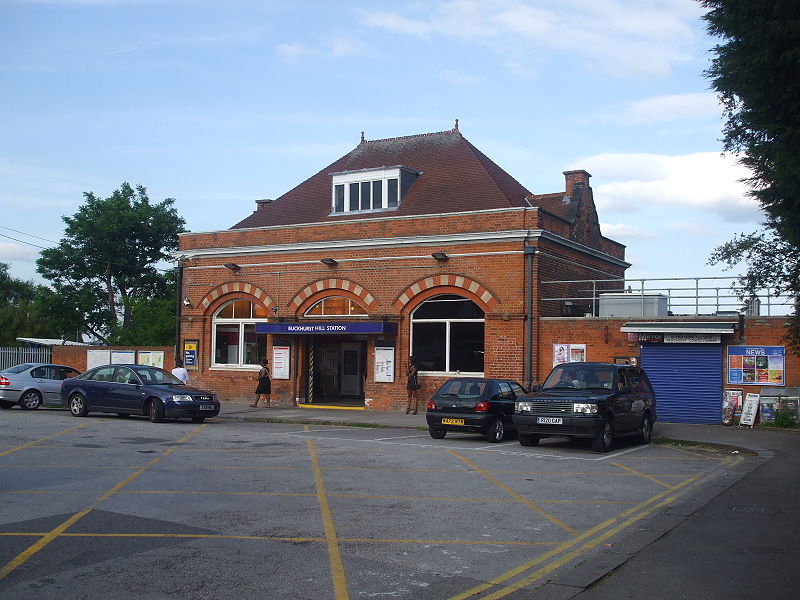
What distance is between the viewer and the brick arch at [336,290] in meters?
27.5

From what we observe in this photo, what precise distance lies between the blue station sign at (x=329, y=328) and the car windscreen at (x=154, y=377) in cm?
559

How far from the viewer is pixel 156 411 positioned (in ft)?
70.5

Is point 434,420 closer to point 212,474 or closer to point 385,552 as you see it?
point 212,474

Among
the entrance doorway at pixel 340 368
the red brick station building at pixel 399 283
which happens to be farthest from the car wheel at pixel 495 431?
the entrance doorway at pixel 340 368

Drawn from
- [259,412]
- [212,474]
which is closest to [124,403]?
[259,412]

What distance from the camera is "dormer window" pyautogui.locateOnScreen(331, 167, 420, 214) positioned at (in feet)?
95.6

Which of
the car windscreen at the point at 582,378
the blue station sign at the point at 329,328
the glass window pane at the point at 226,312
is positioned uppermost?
the glass window pane at the point at 226,312

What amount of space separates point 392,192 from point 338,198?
7.37ft

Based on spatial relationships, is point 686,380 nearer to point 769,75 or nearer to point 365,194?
point 365,194

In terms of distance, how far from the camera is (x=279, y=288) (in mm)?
29234

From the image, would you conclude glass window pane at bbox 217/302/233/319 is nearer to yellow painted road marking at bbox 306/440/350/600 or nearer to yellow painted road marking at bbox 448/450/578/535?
yellow painted road marking at bbox 448/450/578/535

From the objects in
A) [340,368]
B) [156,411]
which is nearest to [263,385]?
[340,368]

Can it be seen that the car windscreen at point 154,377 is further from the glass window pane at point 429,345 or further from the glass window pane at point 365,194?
the glass window pane at point 365,194

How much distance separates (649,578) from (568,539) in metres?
1.59
